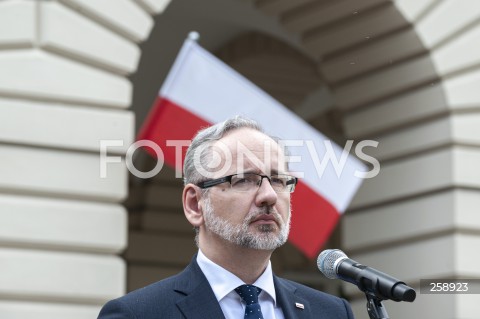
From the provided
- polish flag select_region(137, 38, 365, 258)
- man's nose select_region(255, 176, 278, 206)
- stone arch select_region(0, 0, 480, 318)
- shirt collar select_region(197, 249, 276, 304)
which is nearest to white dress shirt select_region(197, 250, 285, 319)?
shirt collar select_region(197, 249, 276, 304)

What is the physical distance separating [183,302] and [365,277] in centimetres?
67

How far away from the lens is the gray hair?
4.29 m

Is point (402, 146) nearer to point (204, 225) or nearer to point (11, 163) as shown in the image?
point (11, 163)

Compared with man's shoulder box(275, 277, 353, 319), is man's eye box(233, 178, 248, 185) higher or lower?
higher

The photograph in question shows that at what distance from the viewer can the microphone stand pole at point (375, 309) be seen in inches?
148

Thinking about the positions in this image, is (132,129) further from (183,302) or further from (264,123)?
(183,302)

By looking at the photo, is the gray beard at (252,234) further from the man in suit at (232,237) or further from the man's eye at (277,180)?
the man's eye at (277,180)

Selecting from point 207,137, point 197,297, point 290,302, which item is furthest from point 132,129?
point 197,297

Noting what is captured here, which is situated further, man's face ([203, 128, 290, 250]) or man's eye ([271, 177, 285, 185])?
man's eye ([271, 177, 285, 185])

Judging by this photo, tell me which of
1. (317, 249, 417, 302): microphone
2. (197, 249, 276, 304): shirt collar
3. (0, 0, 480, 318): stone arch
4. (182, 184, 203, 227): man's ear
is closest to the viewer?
(317, 249, 417, 302): microphone

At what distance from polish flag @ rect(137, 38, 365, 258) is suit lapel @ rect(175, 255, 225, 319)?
479cm

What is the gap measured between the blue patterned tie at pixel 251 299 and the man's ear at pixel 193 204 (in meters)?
0.31

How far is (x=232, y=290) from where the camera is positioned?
4098 millimetres

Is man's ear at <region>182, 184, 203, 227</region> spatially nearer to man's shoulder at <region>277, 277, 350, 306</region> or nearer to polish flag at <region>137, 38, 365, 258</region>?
man's shoulder at <region>277, 277, 350, 306</region>
